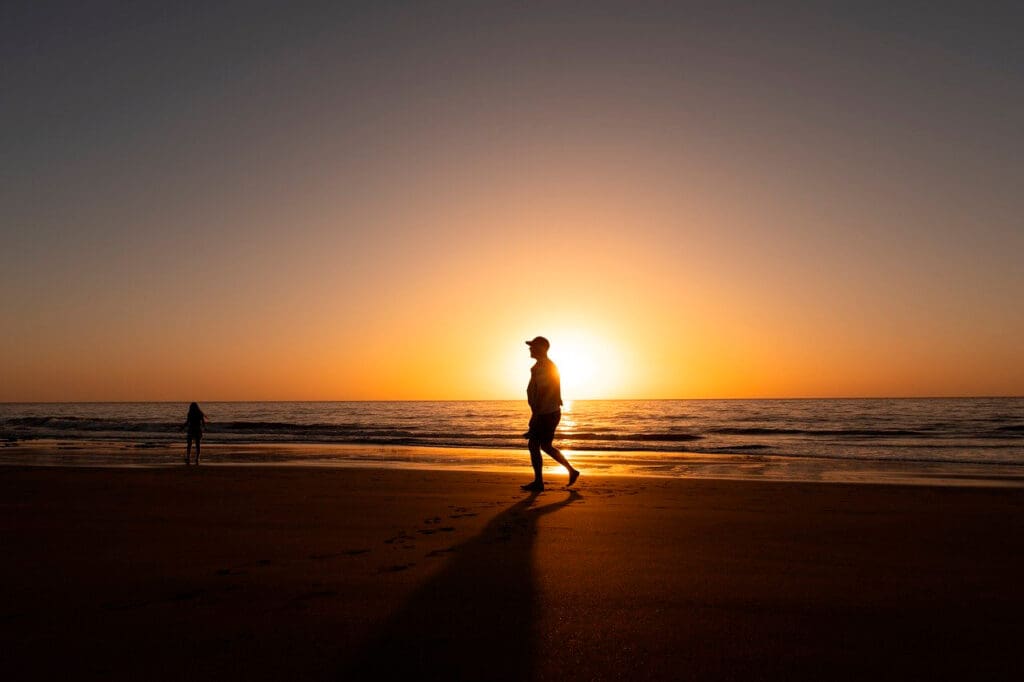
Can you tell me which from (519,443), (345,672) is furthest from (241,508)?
(519,443)

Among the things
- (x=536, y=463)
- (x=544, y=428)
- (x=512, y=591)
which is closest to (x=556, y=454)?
(x=536, y=463)

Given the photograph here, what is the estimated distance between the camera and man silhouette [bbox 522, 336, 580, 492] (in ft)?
30.3

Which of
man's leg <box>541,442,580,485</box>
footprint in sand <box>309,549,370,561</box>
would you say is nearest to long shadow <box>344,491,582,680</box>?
footprint in sand <box>309,549,370,561</box>

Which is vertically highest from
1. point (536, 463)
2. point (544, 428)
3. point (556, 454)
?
point (544, 428)

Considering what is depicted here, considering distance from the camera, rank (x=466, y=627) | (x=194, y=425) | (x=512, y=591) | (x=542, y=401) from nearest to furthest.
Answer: (x=466, y=627), (x=512, y=591), (x=542, y=401), (x=194, y=425)

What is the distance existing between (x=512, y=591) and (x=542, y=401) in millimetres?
5258

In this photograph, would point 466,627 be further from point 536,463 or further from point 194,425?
point 194,425

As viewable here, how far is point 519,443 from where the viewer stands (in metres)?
29.7

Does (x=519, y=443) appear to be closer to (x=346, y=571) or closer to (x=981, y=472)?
(x=981, y=472)

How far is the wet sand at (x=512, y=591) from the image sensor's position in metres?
2.94

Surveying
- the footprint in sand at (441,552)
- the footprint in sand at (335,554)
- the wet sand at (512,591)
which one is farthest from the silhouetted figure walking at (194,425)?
the footprint in sand at (441,552)

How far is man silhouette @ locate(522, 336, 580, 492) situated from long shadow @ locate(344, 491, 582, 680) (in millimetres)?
4177

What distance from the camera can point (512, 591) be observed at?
402cm

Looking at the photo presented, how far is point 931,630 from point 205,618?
3.55 meters
